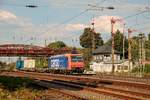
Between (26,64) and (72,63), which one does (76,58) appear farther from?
(26,64)

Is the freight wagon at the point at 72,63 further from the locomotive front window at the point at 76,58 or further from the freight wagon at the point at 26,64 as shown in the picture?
the freight wagon at the point at 26,64

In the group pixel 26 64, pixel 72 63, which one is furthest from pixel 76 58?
pixel 26 64

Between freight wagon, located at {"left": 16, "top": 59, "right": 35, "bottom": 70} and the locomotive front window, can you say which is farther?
freight wagon, located at {"left": 16, "top": 59, "right": 35, "bottom": 70}

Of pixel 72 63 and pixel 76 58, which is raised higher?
pixel 76 58

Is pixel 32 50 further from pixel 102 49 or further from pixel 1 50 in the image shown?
pixel 102 49

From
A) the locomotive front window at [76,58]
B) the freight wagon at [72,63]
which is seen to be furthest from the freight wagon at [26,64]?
the locomotive front window at [76,58]

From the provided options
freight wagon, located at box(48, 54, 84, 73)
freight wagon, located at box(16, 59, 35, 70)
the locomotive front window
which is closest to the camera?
freight wagon, located at box(48, 54, 84, 73)

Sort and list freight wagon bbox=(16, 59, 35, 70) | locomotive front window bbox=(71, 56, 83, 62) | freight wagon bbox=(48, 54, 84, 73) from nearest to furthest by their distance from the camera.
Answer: freight wagon bbox=(48, 54, 84, 73)
locomotive front window bbox=(71, 56, 83, 62)
freight wagon bbox=(16, 59, 35, 70)

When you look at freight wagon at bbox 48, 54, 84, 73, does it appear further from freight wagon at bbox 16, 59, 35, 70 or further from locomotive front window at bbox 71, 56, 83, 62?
freight wagon at bbox 16, 59, 35, 70

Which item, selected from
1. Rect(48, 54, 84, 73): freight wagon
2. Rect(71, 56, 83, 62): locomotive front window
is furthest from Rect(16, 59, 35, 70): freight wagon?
Rect(71, 56, 83, 62): locomotive front window

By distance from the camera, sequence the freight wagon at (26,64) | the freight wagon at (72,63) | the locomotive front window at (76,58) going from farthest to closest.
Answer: the freight wagon at (26,64), the locomotive front window at (76,58), the freight wagon at (72,63)

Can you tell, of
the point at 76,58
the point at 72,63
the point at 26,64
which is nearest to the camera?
the point at 72,63

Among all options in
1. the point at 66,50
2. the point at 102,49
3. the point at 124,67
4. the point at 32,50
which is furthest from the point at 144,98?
the point at 102,49

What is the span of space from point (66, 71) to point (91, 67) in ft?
90.5
